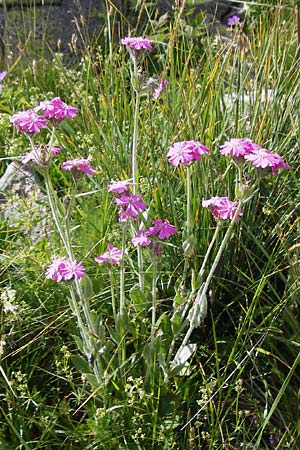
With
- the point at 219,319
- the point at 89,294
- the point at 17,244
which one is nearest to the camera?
the point at 89,294

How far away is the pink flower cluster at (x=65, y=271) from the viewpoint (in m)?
1.61

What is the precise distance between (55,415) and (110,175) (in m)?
0.93

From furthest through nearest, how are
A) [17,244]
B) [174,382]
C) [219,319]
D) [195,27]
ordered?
1. [195,27]
2. [17,244]
3. [219,319]
4. [174,382]

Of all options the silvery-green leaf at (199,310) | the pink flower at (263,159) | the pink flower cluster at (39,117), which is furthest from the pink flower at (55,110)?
the silvery-green leaf at (199,310)

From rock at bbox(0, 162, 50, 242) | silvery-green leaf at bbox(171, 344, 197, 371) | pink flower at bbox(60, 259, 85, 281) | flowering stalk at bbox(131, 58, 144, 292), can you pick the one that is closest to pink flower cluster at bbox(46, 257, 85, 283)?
pink flower at bbox(60, 259, 85, 281)

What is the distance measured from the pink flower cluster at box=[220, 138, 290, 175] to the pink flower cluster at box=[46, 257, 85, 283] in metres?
0.44

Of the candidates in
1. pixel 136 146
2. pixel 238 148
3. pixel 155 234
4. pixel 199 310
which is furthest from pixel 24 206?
pixel 238 148

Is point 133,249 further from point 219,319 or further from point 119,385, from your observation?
point 119,385

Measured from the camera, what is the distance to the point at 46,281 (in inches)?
84.4

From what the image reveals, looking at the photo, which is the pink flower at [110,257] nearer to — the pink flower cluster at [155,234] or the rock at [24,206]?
the pink flower cluster at [155,234]

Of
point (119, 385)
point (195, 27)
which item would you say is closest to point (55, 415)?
point (119, 385)

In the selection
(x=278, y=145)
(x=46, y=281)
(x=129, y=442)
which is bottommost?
(x=129, y=442)

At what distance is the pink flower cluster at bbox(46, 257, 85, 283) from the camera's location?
1.61 meters

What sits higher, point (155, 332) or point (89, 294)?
point (89, 294)
